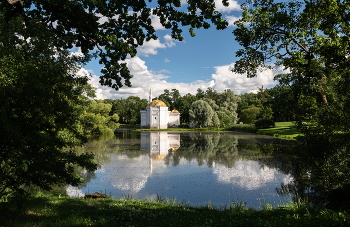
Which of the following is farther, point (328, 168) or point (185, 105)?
point (185, 105)

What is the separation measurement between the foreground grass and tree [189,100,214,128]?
153 ft

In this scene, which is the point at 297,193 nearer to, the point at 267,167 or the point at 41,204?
the point at 267,167

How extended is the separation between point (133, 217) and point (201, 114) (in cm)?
4813

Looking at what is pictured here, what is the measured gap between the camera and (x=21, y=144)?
4.17 metres

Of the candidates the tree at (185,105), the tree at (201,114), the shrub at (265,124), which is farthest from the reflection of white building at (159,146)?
the tree at (185,105)

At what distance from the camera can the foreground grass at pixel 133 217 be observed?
487cm

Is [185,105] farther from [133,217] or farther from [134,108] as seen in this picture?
[133,217]

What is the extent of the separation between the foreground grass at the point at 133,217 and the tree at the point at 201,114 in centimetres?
4663

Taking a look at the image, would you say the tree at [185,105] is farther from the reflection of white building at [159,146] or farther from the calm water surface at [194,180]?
the calm water surface at [194,180]

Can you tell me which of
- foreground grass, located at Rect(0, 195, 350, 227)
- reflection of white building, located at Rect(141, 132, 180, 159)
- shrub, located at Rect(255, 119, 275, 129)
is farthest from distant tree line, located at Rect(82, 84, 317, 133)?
reflection of white building, located at Rect(141, 132, 180, 159)

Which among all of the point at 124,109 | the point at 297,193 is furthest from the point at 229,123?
the point at 297,193

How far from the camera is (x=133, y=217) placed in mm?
5465

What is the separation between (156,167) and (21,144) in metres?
10.4

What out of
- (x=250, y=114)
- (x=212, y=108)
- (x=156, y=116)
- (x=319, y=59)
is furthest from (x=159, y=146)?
(x=156, y=116)
